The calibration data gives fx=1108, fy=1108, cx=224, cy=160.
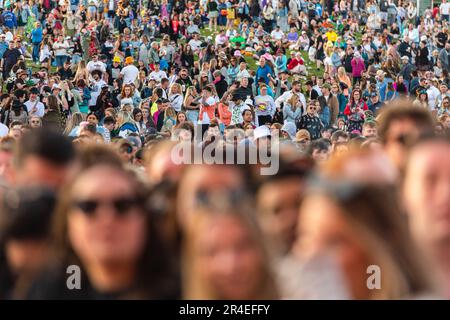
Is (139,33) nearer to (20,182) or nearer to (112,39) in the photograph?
(112,39)

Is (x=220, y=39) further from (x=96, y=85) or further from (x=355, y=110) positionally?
(x=355, y=110)

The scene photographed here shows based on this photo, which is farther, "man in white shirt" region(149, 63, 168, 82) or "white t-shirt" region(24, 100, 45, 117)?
"man in white shirt" region(149, 63, 168, 82)

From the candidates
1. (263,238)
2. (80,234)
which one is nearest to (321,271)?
(263,238)

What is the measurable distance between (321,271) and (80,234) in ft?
3.16

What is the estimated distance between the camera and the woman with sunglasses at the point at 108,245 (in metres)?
3.78

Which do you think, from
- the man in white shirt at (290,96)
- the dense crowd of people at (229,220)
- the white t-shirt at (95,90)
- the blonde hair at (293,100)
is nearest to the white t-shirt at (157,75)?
the white t-shirt at (95,90)

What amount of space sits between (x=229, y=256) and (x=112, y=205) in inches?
22.1

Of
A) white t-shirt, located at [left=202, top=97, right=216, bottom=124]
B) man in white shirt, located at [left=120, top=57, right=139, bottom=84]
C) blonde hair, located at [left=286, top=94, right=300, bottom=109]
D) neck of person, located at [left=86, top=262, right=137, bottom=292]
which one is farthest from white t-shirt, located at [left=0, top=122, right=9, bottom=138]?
neck of person, located at [left=86, top=262, right=137, bottom=292]

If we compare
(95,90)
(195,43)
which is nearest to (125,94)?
(95,90)

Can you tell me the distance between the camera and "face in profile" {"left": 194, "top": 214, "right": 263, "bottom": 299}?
346 cm

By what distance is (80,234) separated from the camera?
390 cm

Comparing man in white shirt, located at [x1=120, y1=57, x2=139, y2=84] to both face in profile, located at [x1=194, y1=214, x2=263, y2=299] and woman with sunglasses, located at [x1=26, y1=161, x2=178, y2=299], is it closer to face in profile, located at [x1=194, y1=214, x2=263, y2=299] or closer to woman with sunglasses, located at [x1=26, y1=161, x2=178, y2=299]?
woman with sunglasses, located at [x1=26, y1=161, x2=178, y2=299]

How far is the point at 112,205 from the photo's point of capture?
384 centimetres
